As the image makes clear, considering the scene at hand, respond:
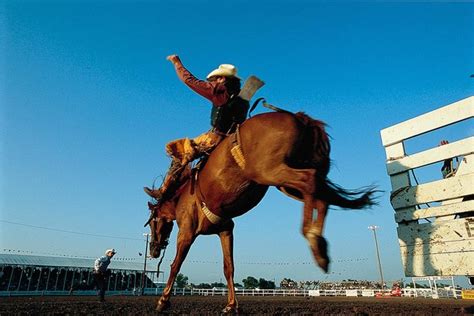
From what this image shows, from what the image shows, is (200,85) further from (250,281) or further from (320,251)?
(250,281)

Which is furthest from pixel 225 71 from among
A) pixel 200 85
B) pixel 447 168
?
pixel 447 168

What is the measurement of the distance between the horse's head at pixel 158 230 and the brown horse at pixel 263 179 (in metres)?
1.32

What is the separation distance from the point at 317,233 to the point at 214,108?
270 cm

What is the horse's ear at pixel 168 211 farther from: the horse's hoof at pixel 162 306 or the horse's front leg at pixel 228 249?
the horse's hoof at pixel 162 306

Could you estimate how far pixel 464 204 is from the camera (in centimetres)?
530

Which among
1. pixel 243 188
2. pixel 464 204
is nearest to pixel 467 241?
pixel 464 204

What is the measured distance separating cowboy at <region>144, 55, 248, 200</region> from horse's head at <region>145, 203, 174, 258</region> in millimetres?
1474

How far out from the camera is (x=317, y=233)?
3367 millimetres

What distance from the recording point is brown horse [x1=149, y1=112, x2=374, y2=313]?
12.1 feet

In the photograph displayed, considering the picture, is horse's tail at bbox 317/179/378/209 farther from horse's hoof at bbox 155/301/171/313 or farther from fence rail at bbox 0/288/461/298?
fence rail at bbox 0/288/461/298

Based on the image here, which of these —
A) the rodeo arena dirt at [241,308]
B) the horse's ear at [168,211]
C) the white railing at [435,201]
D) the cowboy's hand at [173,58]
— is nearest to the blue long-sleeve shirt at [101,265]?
the rodeo arena dirt at [241,308]

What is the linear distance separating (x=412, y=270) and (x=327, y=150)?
3090 mm

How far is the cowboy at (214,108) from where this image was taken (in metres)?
5.18

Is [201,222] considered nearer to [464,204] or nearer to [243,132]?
[243,132]
